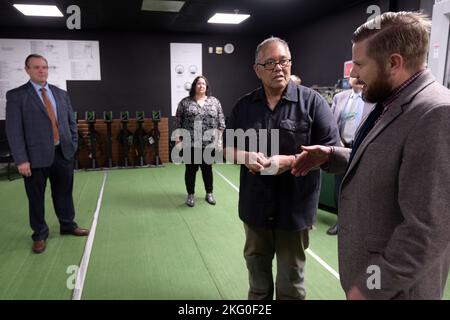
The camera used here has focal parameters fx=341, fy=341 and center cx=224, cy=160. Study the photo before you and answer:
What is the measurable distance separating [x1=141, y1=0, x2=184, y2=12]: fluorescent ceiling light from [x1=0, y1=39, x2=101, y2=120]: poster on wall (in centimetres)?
231

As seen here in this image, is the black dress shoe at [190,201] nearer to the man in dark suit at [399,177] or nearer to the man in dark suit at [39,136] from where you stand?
the man in dark suit at [39,136]

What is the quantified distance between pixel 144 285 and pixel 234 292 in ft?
2.24

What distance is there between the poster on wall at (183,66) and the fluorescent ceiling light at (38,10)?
2547mm

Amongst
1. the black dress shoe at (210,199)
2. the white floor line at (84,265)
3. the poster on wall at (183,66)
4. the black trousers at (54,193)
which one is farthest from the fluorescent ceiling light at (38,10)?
the black dress shoe at (210,199)

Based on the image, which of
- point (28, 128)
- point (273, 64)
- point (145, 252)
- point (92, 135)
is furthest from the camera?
point (92, 135)

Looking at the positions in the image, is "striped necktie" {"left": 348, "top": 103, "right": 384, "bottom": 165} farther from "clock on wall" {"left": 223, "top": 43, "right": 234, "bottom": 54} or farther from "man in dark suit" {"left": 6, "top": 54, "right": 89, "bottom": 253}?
"clock on wall" {"left": 223, "top": 43, "right": 234, "bottom": 54}

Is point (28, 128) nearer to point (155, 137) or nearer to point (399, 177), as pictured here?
point (399, 177)

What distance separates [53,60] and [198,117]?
14.9 ft

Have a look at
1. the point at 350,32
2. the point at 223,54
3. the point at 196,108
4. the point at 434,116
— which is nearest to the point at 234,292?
the point at 434,116

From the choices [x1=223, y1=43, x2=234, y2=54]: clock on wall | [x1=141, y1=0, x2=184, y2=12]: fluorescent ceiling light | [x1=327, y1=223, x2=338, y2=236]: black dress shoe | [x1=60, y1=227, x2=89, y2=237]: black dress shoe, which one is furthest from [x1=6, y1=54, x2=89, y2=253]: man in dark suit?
[x1=223, y1=43, x2=234, y2=54]: clock on wall

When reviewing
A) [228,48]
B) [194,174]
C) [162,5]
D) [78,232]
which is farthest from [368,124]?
[228,48]

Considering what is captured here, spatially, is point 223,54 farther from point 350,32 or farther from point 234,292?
point 234,292

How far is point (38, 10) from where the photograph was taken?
551 centimetres

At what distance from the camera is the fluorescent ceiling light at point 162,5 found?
5170 mm
